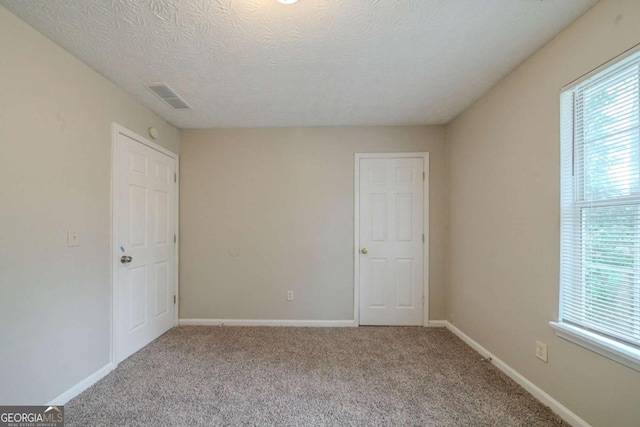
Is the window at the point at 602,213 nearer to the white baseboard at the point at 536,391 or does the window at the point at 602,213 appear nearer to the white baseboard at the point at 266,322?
the white baseboard at the point at 536,391

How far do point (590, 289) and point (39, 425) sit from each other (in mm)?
3288

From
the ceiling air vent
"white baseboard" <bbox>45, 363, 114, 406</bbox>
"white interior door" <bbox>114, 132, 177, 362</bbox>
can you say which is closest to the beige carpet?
"white baseboard" <bbox>45, 363, 114, 406</bbox>

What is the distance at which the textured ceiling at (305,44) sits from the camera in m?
1.35

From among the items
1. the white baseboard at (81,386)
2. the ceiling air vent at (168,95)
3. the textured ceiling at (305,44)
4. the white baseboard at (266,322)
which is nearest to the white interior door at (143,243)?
the white baseboard at (81,386)

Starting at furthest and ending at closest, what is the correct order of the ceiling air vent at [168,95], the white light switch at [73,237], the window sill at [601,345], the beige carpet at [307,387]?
the ceiling air vent at [168,95] < the white light switch at [73,237] < the beige carpet at [307,387] < the window sill at [601,345]

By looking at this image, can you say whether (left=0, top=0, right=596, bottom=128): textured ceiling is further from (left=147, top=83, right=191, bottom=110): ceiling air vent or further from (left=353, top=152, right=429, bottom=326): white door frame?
(left=353, top=152, right=429, bottom=326): white door frame

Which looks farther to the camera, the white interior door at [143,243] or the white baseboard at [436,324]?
the white baseboard at [436,324]

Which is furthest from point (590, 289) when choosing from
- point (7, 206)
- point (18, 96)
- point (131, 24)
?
point (18, 96)

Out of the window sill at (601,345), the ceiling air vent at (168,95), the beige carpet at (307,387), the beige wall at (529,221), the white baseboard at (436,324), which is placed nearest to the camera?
the window sill at (601,345)

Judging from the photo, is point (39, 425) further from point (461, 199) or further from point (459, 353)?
point (461, 199)

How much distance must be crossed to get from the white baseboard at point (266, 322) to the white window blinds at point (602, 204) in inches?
81.2

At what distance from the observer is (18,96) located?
143cm

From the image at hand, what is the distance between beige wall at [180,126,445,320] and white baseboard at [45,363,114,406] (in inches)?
41.5

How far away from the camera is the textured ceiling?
1351 mm
